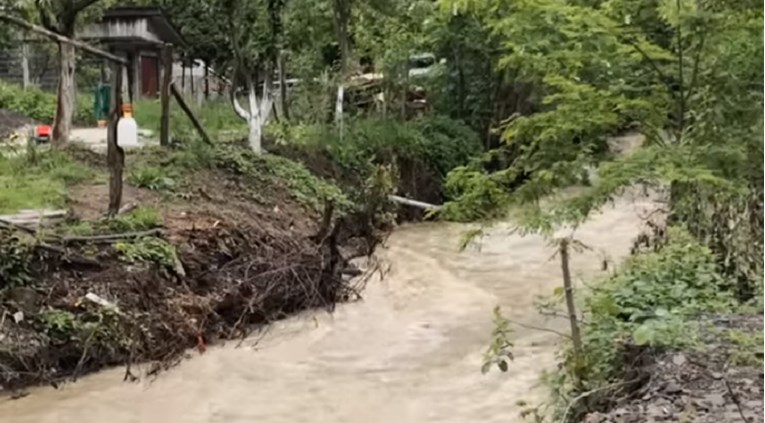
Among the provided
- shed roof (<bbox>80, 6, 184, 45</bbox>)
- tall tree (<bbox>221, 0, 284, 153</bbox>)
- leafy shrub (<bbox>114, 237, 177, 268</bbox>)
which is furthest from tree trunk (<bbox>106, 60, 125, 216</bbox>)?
shed roof (<bbox>80, 6, 184, 45</bbox>)

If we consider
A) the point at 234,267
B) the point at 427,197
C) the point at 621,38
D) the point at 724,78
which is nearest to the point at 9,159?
the point at 234,267

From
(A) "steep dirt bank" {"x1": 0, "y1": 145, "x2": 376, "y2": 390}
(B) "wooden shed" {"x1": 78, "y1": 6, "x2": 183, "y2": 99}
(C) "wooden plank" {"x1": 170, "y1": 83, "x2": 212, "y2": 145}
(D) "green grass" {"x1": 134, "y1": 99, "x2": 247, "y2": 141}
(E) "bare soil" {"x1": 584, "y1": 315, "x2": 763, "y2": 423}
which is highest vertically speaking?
(B) "wooden shed" {"x1": 78, "y1": 6, "x2": 183, "y2": 99}

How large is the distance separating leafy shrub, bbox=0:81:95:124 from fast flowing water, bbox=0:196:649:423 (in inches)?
382

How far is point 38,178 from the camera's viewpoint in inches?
390

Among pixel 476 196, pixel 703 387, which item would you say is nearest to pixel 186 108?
pixel 476 196

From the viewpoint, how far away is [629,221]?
43.5 ft

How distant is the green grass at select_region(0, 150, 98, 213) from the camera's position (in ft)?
29.4

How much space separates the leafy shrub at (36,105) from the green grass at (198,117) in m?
1.14

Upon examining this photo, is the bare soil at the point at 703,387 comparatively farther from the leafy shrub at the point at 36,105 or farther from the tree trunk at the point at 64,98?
the leafy shrub at the point at 36,105

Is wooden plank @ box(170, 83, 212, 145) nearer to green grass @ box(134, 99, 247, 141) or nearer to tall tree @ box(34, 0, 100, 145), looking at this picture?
green grass @ box(134, 99, 247, 141)

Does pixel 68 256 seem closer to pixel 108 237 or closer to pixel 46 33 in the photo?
pixel 108 237

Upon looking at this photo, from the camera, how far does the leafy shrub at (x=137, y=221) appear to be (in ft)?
28.1

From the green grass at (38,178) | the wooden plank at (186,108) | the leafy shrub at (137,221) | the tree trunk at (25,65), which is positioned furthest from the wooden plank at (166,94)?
the tree trunk at (25,65)

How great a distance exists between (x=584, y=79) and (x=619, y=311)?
1.52 metres
